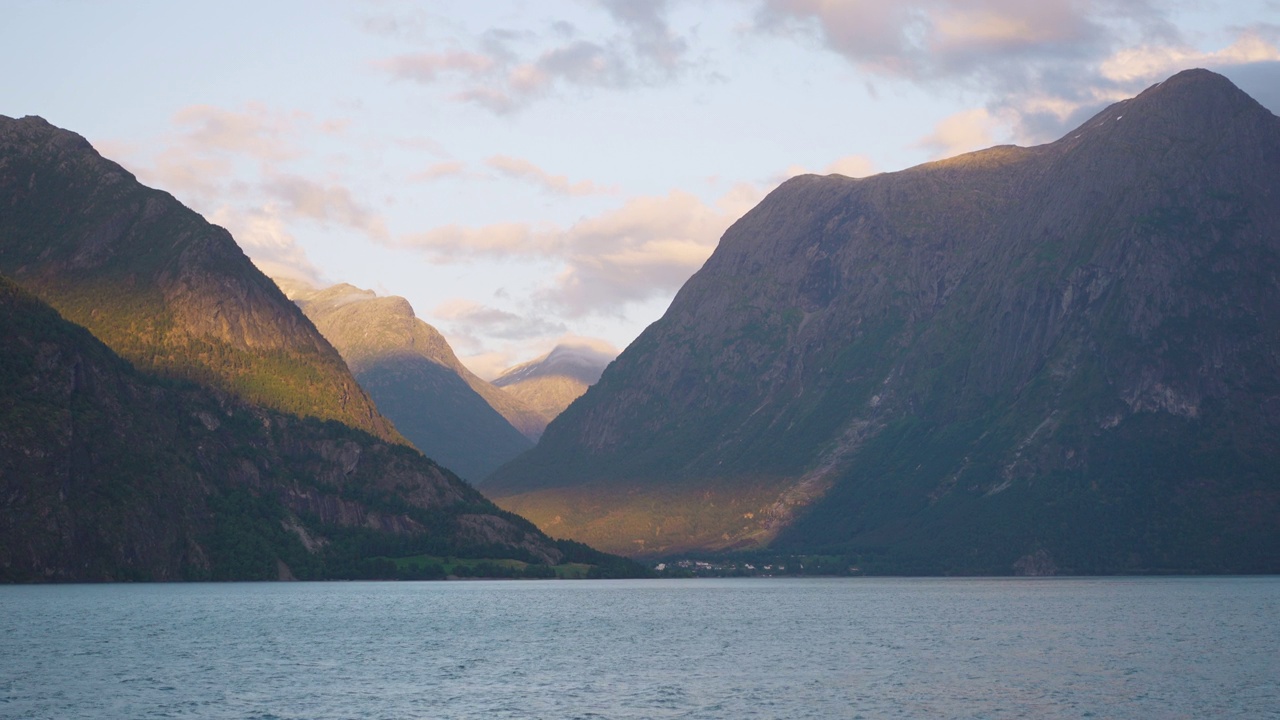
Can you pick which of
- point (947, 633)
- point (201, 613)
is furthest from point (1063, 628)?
point (201, 613)

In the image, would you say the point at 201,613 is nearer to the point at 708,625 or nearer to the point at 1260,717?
the point at 708,625

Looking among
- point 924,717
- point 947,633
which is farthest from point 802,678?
point 947,633

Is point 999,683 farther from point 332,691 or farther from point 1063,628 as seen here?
point 1063,628

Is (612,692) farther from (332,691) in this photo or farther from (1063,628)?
(1063,628)

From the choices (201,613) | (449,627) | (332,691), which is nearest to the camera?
(332,691)

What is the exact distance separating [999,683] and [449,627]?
3418 inches

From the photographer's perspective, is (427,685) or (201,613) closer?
(427,685)

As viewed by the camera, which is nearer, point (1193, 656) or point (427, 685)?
point (427, 685)

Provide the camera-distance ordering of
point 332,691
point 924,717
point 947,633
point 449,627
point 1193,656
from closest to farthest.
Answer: point 924,717
point 332,691
point 1193,656
point 947,633
point 449,627

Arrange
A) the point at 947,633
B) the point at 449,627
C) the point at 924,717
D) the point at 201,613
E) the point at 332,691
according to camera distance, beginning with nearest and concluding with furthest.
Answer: the point at 924,717
the point at 332,691
the point at 947,633
the point at 449,627
the point at 201,613

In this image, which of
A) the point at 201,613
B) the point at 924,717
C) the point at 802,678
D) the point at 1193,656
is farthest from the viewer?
the point at 201,613

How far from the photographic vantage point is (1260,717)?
96000mm

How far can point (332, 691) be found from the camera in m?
110

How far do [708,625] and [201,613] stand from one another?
7201cm
